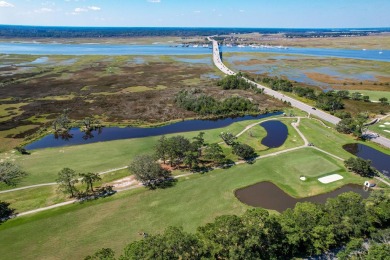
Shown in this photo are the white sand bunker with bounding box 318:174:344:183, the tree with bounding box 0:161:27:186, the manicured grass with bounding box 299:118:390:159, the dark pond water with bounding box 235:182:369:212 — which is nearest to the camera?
the dark pond water with bounding box 235:182:369:212

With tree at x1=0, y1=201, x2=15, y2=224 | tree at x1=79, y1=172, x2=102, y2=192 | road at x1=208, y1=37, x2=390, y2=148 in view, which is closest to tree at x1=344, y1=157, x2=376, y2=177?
road at x1=208, y1=37, x2=390, y2=148

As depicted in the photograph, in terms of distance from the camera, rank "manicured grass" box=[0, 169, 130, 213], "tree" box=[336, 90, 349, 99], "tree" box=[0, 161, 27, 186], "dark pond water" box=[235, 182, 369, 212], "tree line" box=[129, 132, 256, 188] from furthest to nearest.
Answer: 1. "tree" box=[336, 90, 349, 99]
2. "tree" box=[0, 161, 27, 186]
3. "tree line" box=[129, 132, 256, 188]
4. "dark pond water" box=[235, 182, 369, 212]
5. "manicured grass" box=[0, 169, 130, 213]

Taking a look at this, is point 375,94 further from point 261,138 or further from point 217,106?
point 261,138

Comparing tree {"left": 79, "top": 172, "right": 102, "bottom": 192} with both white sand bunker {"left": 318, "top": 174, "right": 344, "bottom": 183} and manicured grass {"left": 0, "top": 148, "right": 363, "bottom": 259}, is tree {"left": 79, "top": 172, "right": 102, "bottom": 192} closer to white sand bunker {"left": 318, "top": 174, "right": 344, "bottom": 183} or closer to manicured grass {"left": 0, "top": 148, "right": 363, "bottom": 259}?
manicured grass {"left": 0, "top": 148, "right": 363, "bottom": 259}

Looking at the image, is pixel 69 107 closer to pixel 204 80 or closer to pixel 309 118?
pixel 204 80

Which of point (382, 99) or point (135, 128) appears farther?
point (382, 99)

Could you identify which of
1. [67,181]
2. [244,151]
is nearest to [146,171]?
[67,181]

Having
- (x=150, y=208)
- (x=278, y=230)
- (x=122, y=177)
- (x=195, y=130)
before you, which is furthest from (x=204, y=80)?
(x=278, y=230)
